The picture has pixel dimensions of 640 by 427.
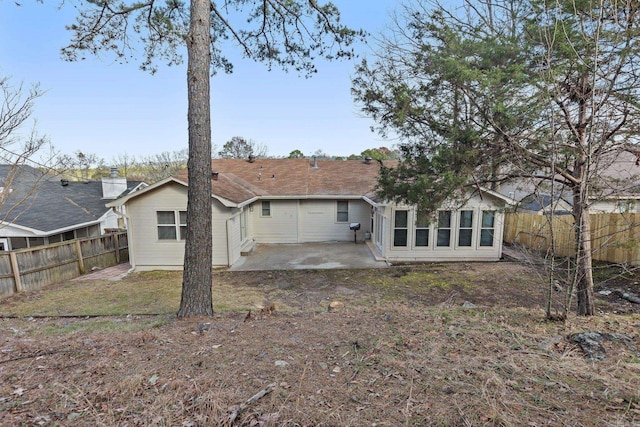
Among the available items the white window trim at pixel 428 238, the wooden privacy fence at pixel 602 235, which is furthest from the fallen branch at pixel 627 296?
the white window trim at pixel 428 238

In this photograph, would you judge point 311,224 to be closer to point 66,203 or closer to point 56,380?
point 66,203

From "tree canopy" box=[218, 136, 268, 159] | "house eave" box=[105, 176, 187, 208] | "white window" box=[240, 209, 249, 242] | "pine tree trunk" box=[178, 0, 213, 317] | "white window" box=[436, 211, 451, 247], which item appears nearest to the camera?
"pine tree trunk" box=[178, 0, 213, 317]

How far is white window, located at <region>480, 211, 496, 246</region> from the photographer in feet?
37.7

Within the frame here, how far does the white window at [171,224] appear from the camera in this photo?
35.9ft

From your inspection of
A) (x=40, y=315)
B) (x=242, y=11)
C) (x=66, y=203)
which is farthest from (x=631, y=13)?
(x=66, y=203)

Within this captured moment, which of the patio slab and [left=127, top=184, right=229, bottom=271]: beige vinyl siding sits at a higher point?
[left=127, top=184, right=229, bottom=271]: beige vinyl siding

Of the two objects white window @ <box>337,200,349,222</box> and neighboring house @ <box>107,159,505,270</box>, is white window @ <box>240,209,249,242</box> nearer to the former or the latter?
neighboring house @ <box>107,159,505,270</box>

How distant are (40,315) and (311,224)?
34.6 ft

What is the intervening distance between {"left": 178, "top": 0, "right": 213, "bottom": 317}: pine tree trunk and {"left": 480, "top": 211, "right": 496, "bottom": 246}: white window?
407 inches

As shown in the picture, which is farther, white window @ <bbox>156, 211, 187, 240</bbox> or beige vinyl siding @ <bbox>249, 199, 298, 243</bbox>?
beige vinyl siding @ <bbox>249, 199, 298, 243</bbox>

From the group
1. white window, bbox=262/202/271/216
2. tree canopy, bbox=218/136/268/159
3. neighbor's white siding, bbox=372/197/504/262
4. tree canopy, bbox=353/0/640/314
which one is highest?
tree canopy, bbox=218/136/268/159

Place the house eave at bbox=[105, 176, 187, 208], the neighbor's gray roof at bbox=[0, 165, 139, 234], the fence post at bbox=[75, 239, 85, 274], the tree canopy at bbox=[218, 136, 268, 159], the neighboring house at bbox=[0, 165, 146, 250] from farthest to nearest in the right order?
the tree canopy at bbox=[218, 136, 268, 159], the neighbor's gray roof at bbox=[0, 165, 139, 234], the neighboring house at bbox=[0, 165, 146, 250], the fence post at bbox=[75, 239, 85, 274], the house eave at bbox=[105, 176, 187, 208]

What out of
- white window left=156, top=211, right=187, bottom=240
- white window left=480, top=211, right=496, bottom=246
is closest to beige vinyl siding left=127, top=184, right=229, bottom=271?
white window left=156, top=211, right=187, bottom=240

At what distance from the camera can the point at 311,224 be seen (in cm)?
1530
